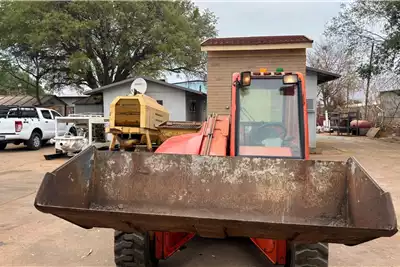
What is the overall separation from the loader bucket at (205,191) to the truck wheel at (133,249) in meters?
0.40

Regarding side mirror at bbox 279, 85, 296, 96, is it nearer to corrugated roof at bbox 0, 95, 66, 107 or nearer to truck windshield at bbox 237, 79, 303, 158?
→ truck windshield at bbox 237, 79, 303, 158

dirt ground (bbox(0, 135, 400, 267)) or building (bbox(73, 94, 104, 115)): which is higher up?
building (bbox(73, 94, 104, 115))

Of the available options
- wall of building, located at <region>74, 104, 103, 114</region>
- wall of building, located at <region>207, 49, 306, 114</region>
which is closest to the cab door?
wall of building, located at <region>74, 104, 103, 114</region>

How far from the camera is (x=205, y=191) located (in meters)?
3.34

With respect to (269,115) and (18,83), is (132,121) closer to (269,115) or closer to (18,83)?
(269,115)

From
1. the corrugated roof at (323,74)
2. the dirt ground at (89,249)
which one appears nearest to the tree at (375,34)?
the corrugated roof at (323,74)

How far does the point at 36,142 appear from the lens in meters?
16.7

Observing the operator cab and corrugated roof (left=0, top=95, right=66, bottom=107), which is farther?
corrugated roof (left=0, top=95, right=66, bottom=107)

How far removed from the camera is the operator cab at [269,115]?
163 inches

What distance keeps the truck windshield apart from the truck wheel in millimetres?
1356

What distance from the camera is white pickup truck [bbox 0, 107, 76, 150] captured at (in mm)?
15312

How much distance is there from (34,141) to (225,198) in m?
15.2

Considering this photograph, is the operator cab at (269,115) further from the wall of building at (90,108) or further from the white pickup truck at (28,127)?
the wall of building at (90,108)

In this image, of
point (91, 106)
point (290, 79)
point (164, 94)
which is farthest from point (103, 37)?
point (290, 79)
